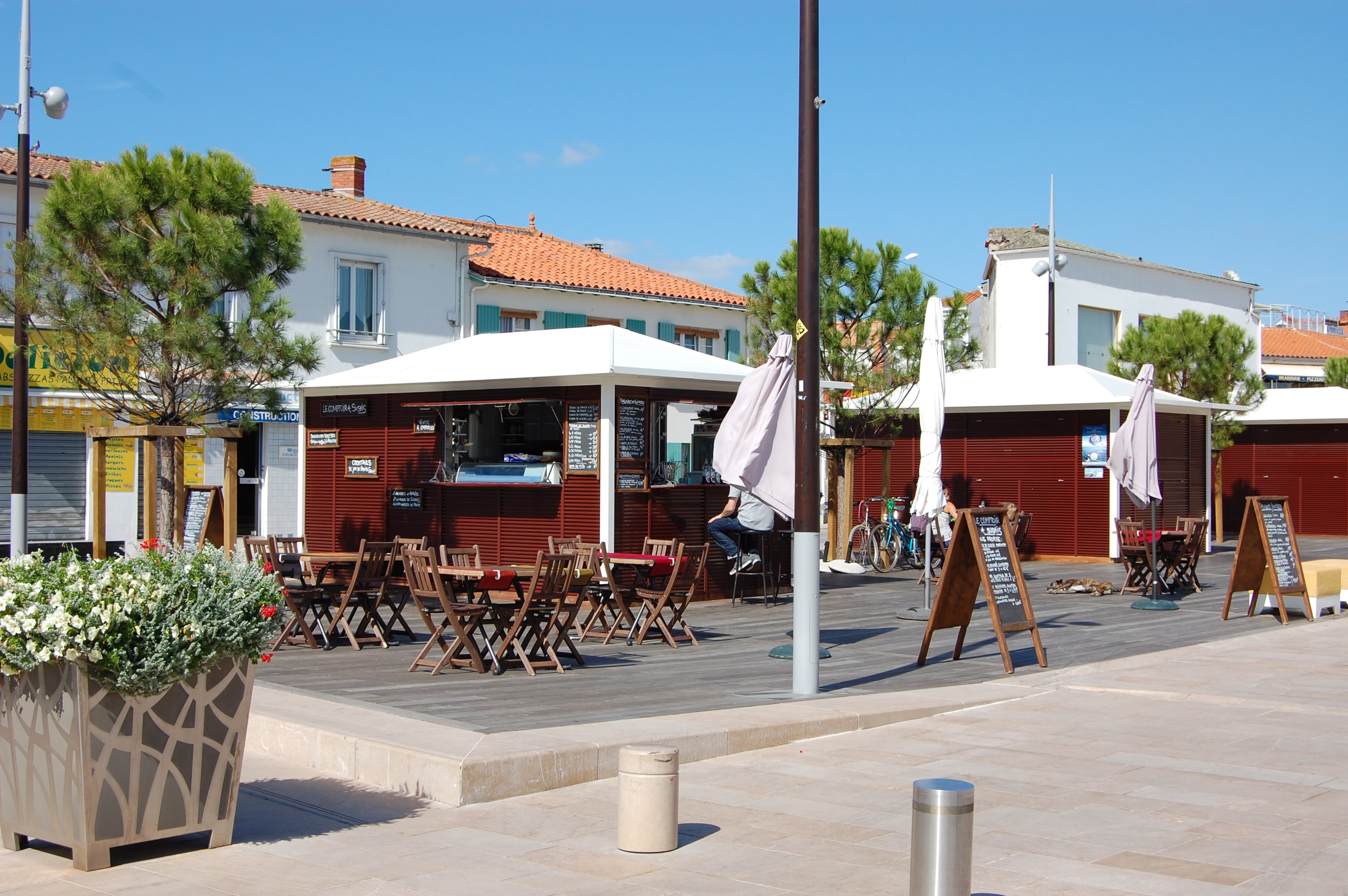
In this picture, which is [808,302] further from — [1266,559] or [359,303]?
[359,303]

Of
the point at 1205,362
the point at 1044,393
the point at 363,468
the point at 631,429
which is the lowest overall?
the point at 363,468

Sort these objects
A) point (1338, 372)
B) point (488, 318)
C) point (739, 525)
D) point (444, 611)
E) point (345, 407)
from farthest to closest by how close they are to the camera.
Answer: point (1338, 372) < point (488, 318) < point (345, 407) < point (739, 525) < point (444, 611)

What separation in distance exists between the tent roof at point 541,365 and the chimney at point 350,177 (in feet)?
47.9

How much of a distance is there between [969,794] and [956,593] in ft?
20.5

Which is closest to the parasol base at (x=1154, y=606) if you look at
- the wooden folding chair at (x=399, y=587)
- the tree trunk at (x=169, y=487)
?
the wooden folding chair at (x=399, y=587)

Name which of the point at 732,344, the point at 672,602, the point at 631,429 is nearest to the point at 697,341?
the point at 732,344

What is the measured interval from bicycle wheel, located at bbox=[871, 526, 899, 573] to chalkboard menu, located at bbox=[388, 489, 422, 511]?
23.4 ft

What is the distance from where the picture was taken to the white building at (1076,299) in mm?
36562

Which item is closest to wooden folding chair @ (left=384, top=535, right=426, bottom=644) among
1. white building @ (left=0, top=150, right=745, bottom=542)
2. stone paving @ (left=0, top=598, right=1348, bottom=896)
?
stone paving @ (left=0, top=598, right=1348, bottom=896)

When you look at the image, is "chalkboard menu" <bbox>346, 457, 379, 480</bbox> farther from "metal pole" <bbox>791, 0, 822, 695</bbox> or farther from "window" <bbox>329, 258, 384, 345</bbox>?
"metal pole" <bbox>791, 0, 822, 695</bbox>

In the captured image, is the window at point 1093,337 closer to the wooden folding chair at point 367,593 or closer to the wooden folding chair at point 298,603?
the wooden folding chair at point 367,593

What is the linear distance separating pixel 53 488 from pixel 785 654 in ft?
52.4

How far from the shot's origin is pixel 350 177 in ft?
101

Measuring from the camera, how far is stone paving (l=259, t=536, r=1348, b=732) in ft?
27.4
